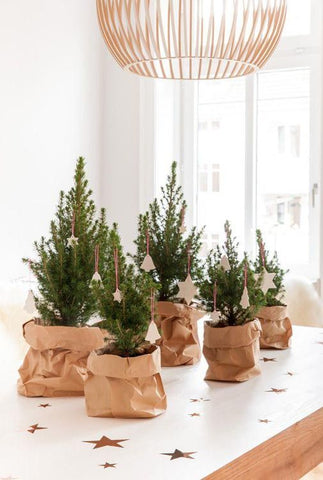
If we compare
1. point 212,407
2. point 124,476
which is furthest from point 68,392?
point 124,476

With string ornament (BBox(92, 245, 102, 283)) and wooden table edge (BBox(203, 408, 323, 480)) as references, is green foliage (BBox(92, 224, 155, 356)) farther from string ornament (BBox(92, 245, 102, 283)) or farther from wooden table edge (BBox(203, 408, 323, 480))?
wooden table edge (BBox(203, 408, 323, 480))

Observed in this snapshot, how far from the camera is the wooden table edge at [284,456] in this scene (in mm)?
1057

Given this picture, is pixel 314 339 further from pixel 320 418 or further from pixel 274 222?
pixel 274 222

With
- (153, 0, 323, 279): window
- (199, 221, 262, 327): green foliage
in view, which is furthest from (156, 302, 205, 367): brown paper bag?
(153, 0, 323, 279): window

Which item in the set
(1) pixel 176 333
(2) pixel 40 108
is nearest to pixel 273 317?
(1) pixel 176 333

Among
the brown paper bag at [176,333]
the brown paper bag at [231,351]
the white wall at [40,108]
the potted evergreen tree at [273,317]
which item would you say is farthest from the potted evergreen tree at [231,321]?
the white wall at [40,108]

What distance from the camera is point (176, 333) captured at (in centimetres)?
169

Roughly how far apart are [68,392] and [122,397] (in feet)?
0.66

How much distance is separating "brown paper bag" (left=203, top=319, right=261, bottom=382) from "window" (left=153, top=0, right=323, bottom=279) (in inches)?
86.2

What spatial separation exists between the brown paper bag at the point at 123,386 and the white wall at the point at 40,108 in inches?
81.2

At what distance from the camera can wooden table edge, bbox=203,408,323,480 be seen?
1057 millimetres

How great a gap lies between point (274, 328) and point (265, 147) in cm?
212

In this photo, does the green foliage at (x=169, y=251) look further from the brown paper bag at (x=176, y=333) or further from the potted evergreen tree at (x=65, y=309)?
the potted evergreen tree at (x=65, y=309)

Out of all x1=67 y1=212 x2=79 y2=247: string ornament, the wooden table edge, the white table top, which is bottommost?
the wooden table edge
